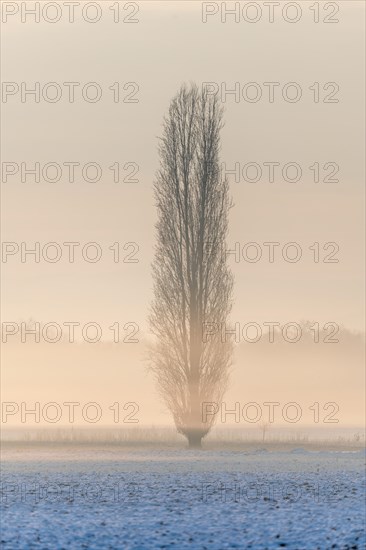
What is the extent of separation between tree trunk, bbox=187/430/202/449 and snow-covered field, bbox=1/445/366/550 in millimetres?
5298

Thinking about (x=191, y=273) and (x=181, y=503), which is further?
(x=191, y=273)

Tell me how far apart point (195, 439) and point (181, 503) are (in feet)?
59.3

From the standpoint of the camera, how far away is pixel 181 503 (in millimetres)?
18016

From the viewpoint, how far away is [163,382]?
117 feet

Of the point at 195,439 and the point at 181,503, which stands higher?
the point at 195,439

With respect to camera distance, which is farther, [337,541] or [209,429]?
[209,429]

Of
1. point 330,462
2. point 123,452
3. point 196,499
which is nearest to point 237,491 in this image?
point 196,499

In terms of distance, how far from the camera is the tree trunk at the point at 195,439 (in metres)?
35.9

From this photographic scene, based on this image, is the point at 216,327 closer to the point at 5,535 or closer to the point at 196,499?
the point at 196,499

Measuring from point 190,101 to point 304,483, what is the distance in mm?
19920

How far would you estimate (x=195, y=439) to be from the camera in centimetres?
3600

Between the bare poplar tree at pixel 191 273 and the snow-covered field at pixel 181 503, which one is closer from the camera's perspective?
the snow-covered field at pixel 181 503

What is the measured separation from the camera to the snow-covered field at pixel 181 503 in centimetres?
1409

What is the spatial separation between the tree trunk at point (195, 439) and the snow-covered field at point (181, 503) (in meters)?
5.30
